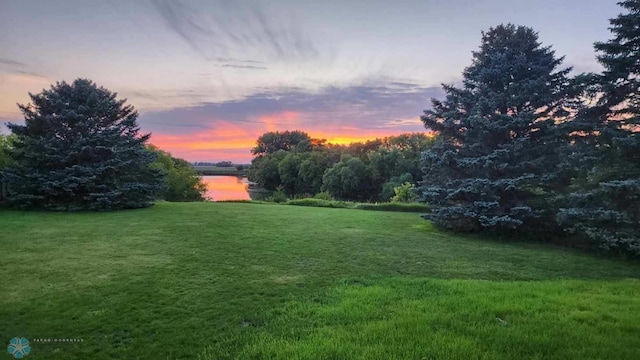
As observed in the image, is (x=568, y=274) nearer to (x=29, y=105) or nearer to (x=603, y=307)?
(x=603, y=307)

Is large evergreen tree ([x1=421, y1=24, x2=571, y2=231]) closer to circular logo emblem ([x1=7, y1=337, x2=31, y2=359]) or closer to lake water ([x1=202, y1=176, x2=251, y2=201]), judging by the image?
circular logo emblem ([x1=7, y1=337, x2=31, y2=359])

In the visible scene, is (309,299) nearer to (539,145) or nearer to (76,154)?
(539,145)

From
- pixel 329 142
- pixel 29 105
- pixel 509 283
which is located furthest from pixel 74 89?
pixel 329 142

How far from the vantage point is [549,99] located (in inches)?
343

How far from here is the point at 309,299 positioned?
4.00m

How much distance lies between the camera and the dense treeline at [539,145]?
6.90 m

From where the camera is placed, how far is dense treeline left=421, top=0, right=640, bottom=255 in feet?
22.6

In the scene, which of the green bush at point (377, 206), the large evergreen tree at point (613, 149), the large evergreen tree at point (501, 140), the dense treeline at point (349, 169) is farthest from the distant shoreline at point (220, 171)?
the large evergreen tree at point (613, 149)

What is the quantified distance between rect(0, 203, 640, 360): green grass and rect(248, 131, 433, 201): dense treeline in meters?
29.1

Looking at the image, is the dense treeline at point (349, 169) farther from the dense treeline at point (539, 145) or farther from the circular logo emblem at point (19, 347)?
the circular logo emblem at point (19, 347)

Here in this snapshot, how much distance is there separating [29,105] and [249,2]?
8904 millimetres

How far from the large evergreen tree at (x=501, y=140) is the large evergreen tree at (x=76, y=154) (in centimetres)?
1071

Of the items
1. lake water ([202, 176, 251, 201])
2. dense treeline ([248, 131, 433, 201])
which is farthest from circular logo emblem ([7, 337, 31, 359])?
dense treeline ([248, 131, 433, 201])

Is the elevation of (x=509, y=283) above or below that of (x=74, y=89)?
below
